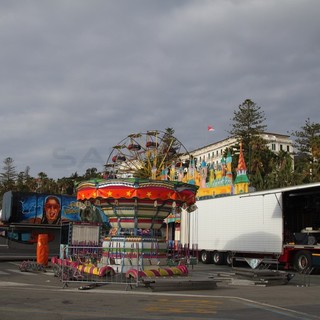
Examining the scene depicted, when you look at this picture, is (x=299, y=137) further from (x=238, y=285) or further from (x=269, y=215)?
(x=238, y=285)

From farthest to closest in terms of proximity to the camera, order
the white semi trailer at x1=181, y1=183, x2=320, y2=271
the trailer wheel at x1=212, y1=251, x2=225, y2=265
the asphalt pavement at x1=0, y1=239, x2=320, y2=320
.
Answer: the trailer wheel at x1=212, y1=251, x2=225, y2=265, the white semi trailer at x1=181, y1=183, x2=320, y2=271, the asphalt pavement at x1=0, y1=239, x2=320, y2=320

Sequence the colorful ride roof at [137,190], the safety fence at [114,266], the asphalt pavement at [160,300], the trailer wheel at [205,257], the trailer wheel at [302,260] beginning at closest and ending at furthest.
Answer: the asphalt pavement at [160,300] < the safety fence at [114,266] < the colorful ride roof at [137,190] < the trailer wheel at [302,260] < the trailer wheel at [205,257]

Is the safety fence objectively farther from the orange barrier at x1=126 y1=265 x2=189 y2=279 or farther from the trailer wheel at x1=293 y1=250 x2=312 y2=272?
the trailer wheel at x1=293 y1=250 x2=312 y2=272

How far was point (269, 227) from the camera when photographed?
965 inches

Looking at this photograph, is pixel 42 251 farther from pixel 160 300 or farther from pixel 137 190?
pixel 160 300

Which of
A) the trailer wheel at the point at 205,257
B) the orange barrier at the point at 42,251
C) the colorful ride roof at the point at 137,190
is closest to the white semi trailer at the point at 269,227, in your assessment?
the trailer wheel at the point at 205,257

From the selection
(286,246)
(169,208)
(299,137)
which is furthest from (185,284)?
(299,137)

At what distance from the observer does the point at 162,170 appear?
42.7 meters

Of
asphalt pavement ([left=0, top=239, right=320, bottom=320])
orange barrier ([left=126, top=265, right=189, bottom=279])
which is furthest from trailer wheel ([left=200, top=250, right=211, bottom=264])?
orange barrier ([left=126, top=265, right=189, bottom=279])

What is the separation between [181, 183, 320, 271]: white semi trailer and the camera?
23.2m

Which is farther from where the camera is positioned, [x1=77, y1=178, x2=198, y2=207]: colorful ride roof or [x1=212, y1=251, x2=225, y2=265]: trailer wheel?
[x1=212, y1=251, x2=225, y2=265]: trailer wheel

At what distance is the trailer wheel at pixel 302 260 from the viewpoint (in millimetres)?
22450

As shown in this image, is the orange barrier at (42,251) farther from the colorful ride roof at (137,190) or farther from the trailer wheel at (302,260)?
the trailer wheel at (302,260)

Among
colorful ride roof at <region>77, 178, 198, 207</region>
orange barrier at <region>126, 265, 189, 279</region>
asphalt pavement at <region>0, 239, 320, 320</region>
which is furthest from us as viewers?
colorful ride roof at <region>77, 178, 198, 207</region>
